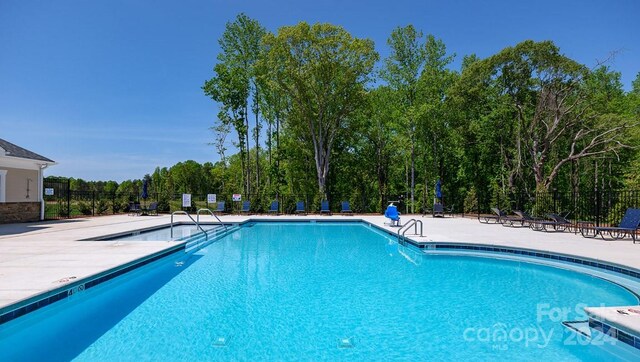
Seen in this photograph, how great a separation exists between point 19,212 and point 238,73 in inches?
583

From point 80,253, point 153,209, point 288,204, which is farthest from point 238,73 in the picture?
point 80,253

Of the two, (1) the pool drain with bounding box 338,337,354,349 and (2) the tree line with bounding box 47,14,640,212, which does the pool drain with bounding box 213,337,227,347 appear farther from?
(2) the tree line with bounding box 47,14,640,212

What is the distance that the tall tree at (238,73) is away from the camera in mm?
23844

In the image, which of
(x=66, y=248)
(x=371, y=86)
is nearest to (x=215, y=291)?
(x=66, y=248)

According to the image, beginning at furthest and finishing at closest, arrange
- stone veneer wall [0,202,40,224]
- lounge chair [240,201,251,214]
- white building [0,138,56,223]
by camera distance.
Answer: lounge chair [240,201,251,214] → stone veneer wall [0,202,40,224] → white building [0,138,56,223]

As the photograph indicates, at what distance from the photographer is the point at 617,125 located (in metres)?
21.2

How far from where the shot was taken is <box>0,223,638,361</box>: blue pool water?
142 inches

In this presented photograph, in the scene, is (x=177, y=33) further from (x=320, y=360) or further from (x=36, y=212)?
(x=320, y=360)

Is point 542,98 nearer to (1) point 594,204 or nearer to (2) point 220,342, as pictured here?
(1) point 594,204

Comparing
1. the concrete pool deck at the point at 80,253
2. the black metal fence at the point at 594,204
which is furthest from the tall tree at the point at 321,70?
the concrete pool deck at the point at 80,253

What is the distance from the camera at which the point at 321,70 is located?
71.2ft

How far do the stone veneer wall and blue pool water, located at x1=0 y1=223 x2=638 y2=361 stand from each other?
11.0 metres

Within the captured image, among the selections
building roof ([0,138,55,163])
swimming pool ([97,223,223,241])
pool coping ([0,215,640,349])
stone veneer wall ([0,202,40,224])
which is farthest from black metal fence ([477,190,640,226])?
stone veneer wall ([0,202,40,224])

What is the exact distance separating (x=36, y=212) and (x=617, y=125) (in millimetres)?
31552
